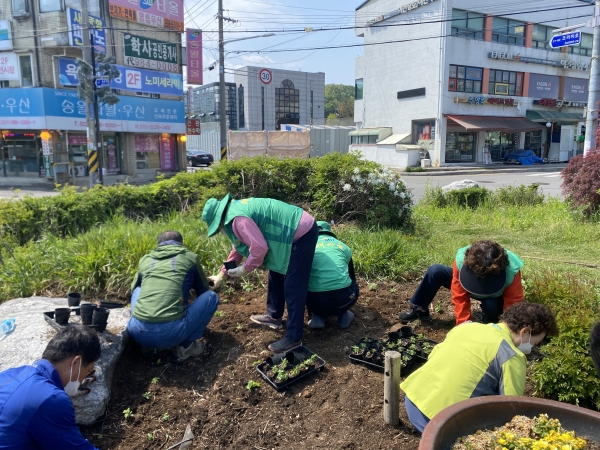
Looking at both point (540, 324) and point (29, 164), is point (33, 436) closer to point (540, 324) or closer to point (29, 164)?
point (540, 324)

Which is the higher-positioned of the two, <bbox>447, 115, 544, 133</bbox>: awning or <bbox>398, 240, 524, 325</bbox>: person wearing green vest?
<bbox>447, 115, 544, 133</bbox>: awning

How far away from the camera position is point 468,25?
30.3 m

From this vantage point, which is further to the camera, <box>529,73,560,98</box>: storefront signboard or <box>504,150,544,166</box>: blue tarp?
<box>529,73,560,98</box>: storefront signboard

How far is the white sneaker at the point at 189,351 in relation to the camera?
3.65 meters

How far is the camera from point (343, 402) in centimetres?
313

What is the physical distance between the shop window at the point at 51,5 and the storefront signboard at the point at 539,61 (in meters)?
25.4

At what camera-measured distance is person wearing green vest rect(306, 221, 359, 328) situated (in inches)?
154

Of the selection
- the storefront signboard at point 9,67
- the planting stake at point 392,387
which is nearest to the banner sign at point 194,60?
the storefront signboard at point 9,67

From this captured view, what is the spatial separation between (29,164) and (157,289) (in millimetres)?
21397

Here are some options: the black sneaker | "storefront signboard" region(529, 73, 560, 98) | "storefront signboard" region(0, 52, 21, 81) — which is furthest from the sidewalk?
the black sneaker

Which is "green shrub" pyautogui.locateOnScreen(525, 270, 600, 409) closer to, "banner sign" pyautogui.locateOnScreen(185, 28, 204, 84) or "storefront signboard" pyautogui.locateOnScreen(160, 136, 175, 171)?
"banner sign" pyautogui.locateOnScreen(185, 28, 204, 84)

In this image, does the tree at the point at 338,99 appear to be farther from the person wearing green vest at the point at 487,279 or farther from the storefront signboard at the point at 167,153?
the person wearing green vest at the point at 487,279

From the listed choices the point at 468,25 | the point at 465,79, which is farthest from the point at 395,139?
the point at 468,25

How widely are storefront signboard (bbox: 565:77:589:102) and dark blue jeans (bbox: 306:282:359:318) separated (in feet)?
129
